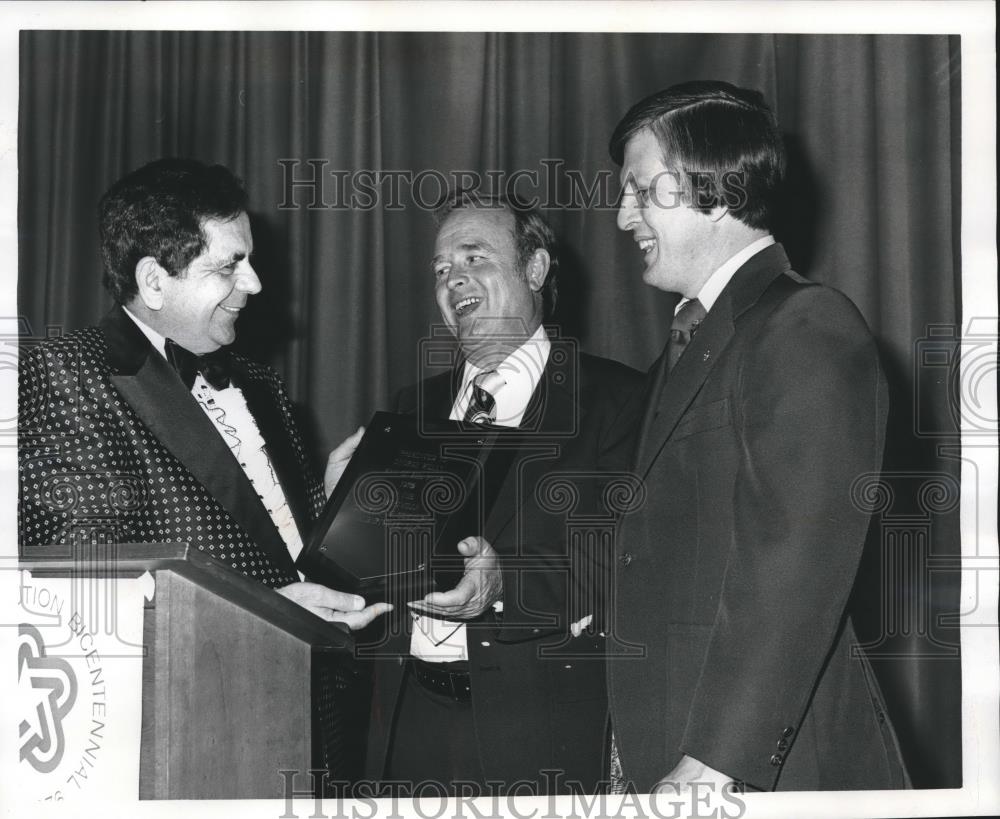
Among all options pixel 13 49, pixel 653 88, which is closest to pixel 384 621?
pixel 13 49

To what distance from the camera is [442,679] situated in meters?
2.37

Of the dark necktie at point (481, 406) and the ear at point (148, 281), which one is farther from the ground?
the ear at point (148, 281)

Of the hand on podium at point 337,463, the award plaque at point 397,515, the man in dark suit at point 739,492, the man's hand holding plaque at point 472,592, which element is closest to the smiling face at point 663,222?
the man in dark suit at point 739,492

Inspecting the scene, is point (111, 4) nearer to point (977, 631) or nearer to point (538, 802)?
point (538, 802)

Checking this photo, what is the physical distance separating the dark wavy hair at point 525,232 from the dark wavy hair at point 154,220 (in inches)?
23.7

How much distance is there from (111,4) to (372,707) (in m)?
1.54

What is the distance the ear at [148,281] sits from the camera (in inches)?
94.6

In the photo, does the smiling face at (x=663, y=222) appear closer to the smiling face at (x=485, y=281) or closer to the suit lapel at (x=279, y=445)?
the smiling face at (x=485, y=281)

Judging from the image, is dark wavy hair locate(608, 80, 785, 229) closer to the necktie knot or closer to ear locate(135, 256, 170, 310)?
the necktie knot

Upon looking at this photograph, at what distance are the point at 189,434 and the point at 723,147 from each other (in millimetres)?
1084

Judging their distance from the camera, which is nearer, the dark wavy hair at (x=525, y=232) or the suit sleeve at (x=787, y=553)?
the suit sleeve at (x=787, y=553)

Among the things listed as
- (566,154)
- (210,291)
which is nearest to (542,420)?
(210,291)

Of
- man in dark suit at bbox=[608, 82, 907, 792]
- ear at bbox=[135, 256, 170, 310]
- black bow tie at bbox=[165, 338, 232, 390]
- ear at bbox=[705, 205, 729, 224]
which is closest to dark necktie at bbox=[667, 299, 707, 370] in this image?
man in dark suit at bbox=[608, 82, 907, 792]

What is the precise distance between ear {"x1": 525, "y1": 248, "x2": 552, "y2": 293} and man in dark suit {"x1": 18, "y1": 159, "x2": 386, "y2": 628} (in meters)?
0.65
